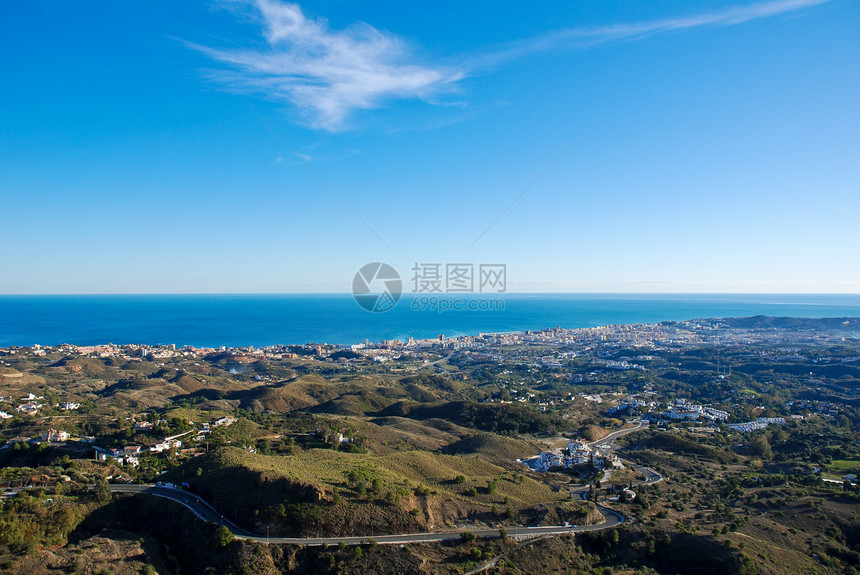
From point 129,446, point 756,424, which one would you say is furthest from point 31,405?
point 756,424

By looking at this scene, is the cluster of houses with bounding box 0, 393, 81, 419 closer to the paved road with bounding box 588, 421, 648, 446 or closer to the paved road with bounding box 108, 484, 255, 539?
the paved road with bounding box 108, 484, 255, 539

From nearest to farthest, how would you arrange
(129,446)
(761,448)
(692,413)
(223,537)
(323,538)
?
(223,537) < (323,538) < (129,446) < (761,448) < (692,413)

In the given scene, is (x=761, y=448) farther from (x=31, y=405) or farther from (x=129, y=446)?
(x=31, y=405)

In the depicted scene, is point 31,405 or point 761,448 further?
point 31,405

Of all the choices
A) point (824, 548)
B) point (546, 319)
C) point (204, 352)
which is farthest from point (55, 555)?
point (546, 319)

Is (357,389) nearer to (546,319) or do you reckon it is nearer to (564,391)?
(564,391)

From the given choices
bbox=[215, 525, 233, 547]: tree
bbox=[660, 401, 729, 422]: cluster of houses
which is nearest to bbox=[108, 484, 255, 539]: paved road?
bbox=[215, 525, 233, 547]: tree
